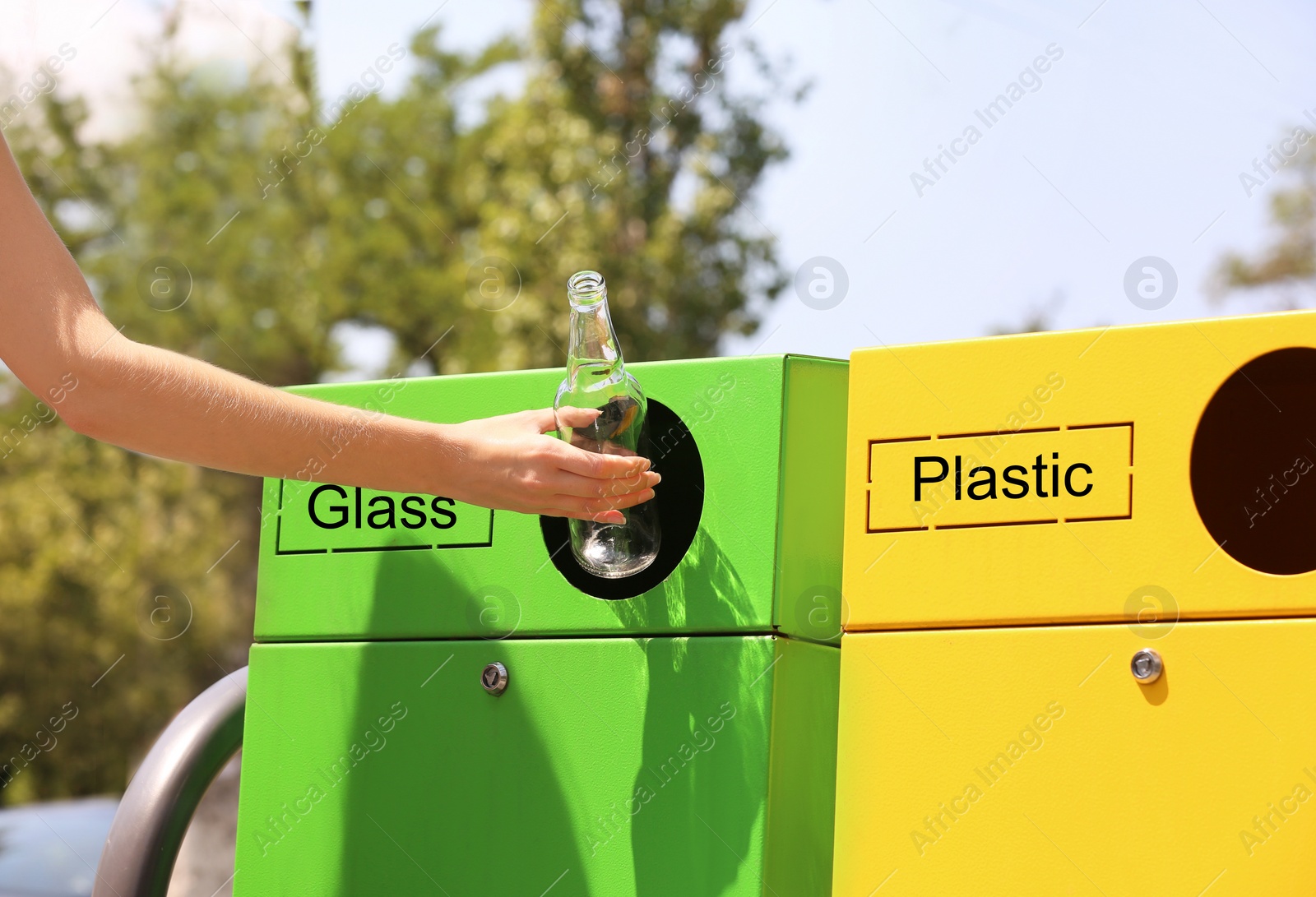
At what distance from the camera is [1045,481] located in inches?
68.1

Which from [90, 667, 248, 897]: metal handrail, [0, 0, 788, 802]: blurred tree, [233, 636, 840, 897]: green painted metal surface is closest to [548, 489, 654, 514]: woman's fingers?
[233, 636, 840, 897]: green painted metal surface

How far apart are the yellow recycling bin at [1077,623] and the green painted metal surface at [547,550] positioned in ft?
0.30

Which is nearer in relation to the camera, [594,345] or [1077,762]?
[1077,762]

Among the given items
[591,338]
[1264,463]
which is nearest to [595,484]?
[591,338]

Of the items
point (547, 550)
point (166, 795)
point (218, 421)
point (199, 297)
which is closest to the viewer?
point (218, 421)

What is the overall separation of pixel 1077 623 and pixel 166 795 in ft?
5.09

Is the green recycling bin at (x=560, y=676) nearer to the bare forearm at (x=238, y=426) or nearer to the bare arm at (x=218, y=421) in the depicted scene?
the bare arm at (x=218, y=421)

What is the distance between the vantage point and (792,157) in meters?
9.27

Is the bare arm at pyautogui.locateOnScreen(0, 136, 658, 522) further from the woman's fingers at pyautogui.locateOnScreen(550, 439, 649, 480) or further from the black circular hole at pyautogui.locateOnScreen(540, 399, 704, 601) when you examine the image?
the black circular hole at pyautogui.locateOnScreen(540, 399, 704, 601)

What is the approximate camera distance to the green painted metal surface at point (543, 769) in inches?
71.1

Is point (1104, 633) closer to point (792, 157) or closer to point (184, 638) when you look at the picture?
point (792, 157)

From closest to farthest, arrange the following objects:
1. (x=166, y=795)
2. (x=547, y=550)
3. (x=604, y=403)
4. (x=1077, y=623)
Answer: (x=1077, y=623) < (x=604, y=403) < (x=547, y=550) < (x=166, y=795)

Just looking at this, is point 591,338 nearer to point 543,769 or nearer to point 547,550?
point 547,550

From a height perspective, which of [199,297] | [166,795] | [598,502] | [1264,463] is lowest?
[166,795]
